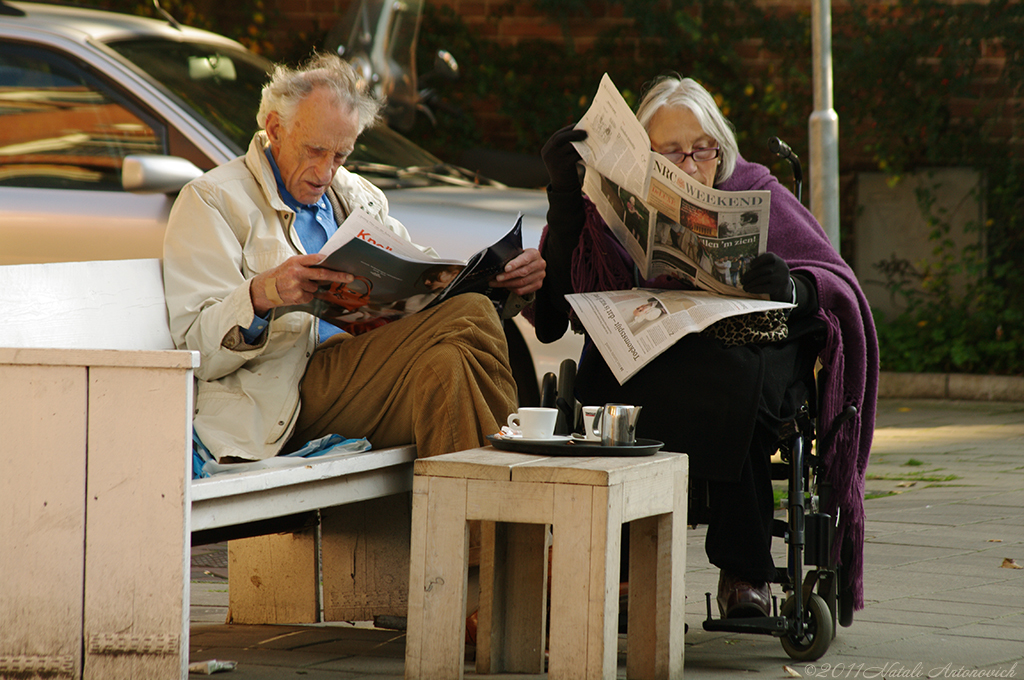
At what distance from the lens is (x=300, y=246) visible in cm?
345

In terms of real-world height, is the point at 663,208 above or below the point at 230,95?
below

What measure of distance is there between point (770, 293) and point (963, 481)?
9.63ft

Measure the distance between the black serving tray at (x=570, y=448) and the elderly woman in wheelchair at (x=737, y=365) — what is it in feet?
0.86

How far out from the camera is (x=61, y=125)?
5020mm

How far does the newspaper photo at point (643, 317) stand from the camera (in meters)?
3.06

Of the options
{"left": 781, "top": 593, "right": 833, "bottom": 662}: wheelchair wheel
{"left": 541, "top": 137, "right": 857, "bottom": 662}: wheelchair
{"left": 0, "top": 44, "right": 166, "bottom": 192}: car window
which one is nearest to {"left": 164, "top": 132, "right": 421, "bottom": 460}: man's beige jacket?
{"left": 541, "top": 137, "right": 857, "bottom": 662}: wheelchair

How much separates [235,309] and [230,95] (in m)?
2.43

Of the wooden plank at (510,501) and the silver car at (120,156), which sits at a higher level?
the silver car at (120,156)

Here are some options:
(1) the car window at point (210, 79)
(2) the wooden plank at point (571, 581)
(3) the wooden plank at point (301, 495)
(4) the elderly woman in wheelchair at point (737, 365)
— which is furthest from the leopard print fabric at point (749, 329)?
(1) the car window at point (210, 79)

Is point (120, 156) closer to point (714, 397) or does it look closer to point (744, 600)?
point (714, 397)

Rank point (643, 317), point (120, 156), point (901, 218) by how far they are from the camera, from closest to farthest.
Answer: point (643, 317) < point (120, 156) < point (901, 218)

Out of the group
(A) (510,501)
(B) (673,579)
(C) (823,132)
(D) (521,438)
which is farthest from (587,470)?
(C) (823,132)

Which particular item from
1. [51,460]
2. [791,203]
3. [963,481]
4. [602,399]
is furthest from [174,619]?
[963,481]

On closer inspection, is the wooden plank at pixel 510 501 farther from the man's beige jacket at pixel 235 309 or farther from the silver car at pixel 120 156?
the silver car at pixel 120 156
